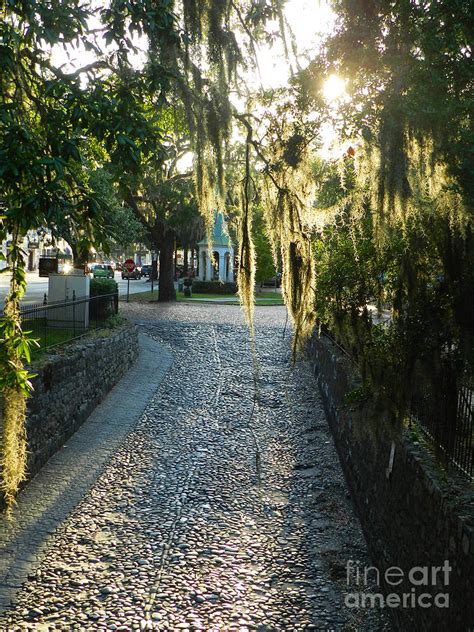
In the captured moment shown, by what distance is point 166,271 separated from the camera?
111ft

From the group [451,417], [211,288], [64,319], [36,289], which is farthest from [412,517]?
[211,288]

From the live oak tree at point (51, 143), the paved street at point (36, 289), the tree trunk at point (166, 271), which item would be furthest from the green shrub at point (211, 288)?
the live oak tree at point (51, 143)

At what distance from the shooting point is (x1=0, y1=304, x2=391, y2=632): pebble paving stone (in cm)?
556

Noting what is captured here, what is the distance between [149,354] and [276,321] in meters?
8.88

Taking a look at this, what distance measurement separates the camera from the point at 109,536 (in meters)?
7.03

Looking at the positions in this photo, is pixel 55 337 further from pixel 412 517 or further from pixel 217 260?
pixel 217 260

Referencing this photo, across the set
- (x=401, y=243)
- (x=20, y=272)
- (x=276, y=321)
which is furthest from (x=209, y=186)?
(x=276, y=321)

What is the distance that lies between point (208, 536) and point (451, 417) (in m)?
3.27

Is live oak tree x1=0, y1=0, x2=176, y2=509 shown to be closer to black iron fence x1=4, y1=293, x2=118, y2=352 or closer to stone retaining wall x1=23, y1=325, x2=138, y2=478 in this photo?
stone retaining wall x1=23, y1=325, x2=138, y2=478

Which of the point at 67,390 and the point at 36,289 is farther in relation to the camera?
the point at 36,289

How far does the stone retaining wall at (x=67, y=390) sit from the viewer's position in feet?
29.1

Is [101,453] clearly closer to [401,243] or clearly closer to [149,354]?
[401,243]

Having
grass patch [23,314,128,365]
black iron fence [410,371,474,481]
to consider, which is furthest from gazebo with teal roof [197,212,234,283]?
black iron fence [410,371,474,481]

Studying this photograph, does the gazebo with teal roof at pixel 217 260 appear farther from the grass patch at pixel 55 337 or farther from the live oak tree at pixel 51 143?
the live oak tree at pixel 51 143
